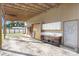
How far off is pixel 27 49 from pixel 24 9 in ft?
3.03

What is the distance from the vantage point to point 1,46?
332 centimetres

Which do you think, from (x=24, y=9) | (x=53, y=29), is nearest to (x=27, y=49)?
(x=53, y=29)

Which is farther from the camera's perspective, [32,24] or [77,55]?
[32,24]

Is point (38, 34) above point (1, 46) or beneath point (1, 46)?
above

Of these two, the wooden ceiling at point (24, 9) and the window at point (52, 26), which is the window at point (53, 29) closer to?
the window at point (52, 26)

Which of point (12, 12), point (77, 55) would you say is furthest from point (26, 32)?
point (77, 55)

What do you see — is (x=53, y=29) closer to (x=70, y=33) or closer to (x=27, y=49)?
(x=70, y=33)

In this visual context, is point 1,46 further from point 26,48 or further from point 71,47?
point 71,47

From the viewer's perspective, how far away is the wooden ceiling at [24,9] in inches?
129

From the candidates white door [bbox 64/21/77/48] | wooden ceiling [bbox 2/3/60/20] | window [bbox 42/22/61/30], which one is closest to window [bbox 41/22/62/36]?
window [bbox 42/22/61/30]

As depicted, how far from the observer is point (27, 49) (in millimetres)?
3389

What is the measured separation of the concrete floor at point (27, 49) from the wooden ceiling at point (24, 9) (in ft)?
1.56

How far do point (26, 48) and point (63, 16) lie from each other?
3.70 ft

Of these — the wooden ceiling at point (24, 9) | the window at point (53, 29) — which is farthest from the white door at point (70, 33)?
the wooden ceiling at point (24, 9)
